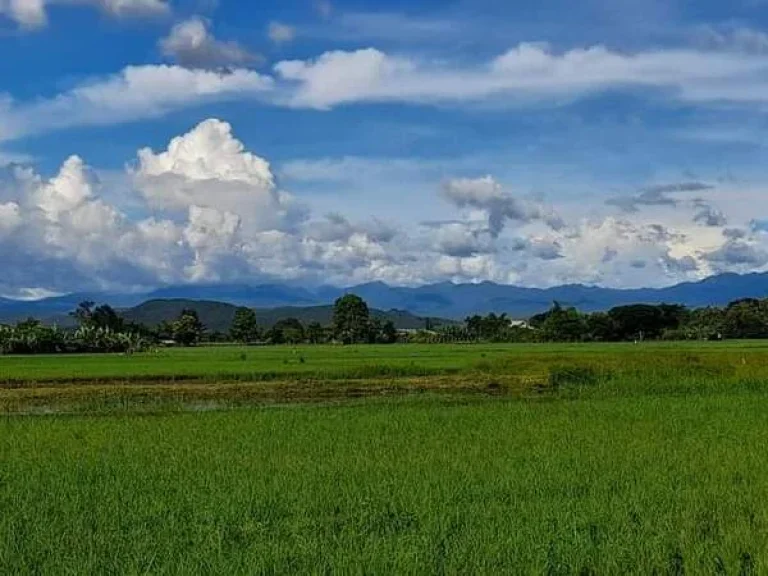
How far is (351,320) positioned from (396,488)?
80.4 metres

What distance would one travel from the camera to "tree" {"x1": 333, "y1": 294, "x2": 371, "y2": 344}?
90062mm

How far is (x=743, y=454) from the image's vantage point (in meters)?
12.2

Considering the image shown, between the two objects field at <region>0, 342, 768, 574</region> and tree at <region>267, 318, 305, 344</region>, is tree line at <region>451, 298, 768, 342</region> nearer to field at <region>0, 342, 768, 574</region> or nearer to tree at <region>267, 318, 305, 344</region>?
tree at <region>267, 318, 305, 344</region>

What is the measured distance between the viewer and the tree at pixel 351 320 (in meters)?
90.1

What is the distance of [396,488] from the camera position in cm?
973

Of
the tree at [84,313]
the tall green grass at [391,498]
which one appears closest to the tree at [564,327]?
the tree at [84,313]

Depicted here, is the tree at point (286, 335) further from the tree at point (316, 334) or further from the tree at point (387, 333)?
the tree at point (387, 333)

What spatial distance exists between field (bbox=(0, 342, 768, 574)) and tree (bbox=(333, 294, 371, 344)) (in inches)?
2676

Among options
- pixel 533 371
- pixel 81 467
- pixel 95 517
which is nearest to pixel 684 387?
pixel 533 371

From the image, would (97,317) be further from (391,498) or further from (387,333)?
(391,498)

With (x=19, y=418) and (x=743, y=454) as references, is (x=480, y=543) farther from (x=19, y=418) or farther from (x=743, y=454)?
(x=19, y=418)

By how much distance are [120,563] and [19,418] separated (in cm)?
1380

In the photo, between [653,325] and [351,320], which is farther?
[351,320]

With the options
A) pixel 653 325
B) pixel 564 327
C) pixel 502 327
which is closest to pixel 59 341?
pixel 564 327
